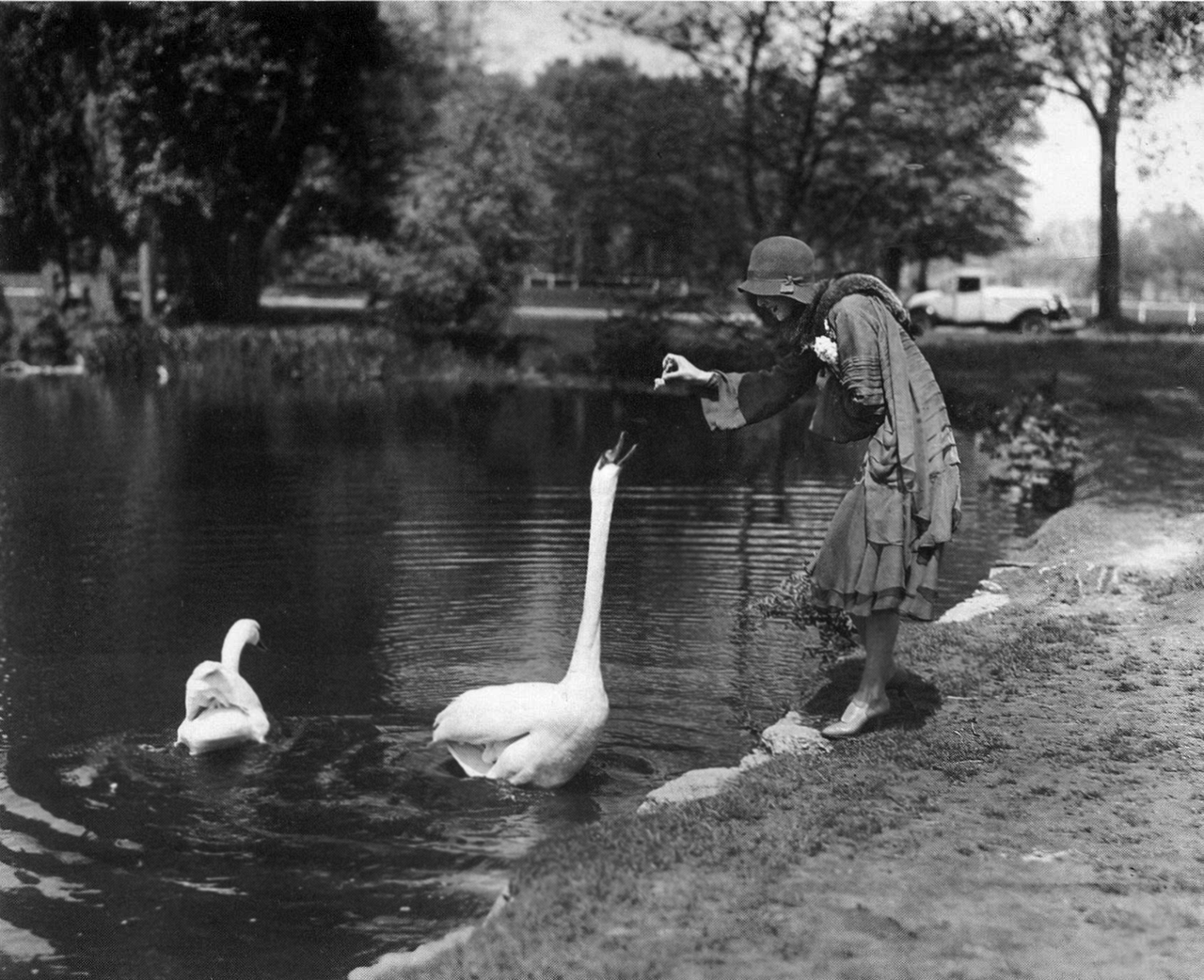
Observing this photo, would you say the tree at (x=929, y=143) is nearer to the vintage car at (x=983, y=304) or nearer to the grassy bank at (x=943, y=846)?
the vintage car at (x=983, y=304)

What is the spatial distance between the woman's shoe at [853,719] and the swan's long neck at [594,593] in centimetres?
108

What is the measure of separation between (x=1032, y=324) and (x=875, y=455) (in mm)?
22589

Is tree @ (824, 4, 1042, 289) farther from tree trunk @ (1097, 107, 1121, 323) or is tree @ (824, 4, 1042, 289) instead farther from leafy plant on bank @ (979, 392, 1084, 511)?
leafy plant on bank @ (979, 392, 1084, 511)

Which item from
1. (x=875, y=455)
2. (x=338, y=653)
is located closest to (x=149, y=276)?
(x=338, y=653)

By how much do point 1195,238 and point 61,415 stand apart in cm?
1685

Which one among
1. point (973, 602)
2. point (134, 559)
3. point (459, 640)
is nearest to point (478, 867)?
point (459, 640)

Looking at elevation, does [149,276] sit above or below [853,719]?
above

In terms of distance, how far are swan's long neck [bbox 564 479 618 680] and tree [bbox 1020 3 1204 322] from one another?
7621 mm

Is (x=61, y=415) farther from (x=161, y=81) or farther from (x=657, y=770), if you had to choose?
(x=657, y=770)

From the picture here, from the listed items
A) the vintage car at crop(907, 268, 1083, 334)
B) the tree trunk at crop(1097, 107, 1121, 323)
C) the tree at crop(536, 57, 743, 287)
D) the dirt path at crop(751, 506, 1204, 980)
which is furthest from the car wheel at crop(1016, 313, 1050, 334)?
the dirt path at crop(751, 506, 1204, 980)

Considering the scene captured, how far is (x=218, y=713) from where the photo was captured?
7609 mm

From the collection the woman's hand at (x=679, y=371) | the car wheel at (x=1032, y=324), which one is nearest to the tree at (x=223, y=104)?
the car wheel at (x=1032, y=324)

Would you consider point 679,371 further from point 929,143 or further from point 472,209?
point 472,209

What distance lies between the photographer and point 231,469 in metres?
17.4
